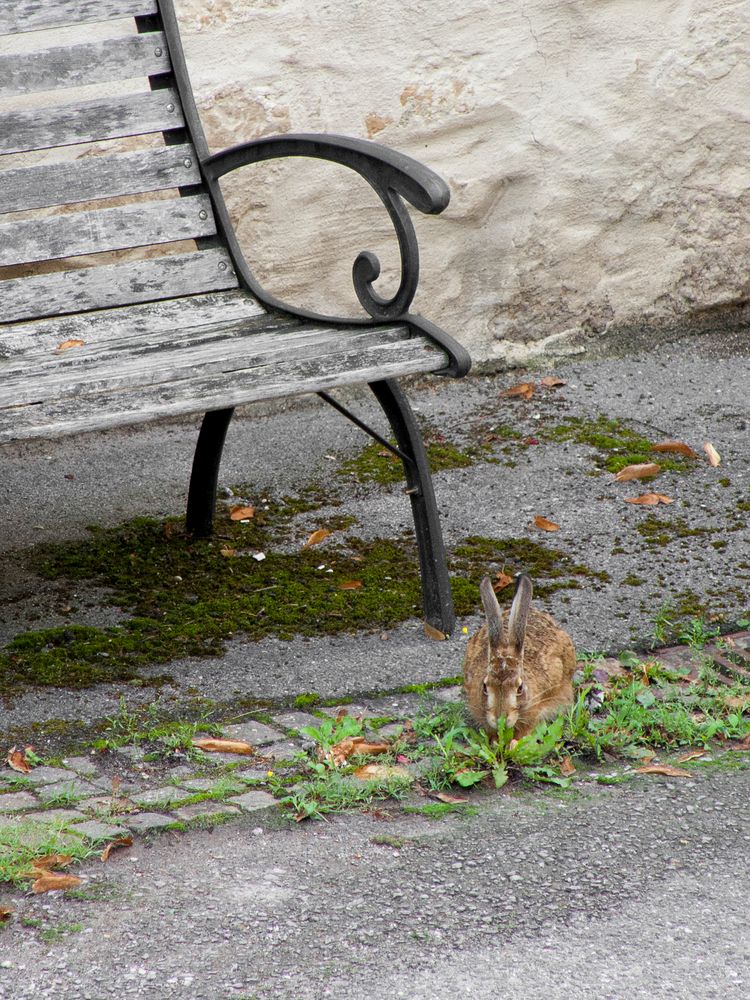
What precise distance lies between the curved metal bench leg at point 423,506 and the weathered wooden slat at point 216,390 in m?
0.11

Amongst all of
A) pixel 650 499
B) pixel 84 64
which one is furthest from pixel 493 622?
pixel 84 64

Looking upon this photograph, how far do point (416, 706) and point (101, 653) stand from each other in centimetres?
87

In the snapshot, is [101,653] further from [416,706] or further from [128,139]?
[128,139]

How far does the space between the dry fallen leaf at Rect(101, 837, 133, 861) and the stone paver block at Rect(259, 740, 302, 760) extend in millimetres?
Answer: 437

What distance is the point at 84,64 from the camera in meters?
3.70

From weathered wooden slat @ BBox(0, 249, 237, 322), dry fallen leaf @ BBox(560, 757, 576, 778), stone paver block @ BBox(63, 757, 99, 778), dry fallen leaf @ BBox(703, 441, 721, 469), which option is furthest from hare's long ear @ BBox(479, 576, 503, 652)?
dry fallen leaf @ BBox(703, 441, 721, 469)

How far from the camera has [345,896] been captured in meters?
2.34

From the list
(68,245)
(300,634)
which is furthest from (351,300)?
(300,634)

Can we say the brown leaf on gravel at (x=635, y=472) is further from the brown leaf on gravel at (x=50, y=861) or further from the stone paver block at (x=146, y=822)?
the brown leaf on gravel at (x=50, y=861)

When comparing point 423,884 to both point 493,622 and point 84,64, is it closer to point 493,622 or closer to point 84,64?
point 493,622

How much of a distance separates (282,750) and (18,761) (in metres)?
0.59

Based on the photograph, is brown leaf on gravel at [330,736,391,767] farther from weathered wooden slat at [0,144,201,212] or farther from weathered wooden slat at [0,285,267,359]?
weathered wooden slat at [0,144,201,212]

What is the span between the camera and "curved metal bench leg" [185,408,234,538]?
3.77 meters

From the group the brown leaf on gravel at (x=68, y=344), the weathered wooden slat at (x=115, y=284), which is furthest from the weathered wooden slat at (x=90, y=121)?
the brown leaf on gravel at (x=68, y=344)
